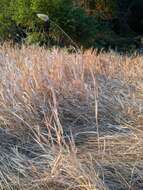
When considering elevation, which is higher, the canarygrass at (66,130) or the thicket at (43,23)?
the canarygrass at (66,130)

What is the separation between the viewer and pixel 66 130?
10.8 feet

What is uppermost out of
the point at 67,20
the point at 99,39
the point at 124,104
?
the point at 124,104

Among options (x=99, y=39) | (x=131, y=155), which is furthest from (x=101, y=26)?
(x=131, y=155)

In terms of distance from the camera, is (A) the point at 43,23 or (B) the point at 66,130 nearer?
(B) the point at 66,130

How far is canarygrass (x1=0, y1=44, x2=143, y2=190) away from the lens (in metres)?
2.66

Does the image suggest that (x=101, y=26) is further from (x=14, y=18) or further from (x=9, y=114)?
(x=9, y=114)

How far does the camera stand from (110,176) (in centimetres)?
270

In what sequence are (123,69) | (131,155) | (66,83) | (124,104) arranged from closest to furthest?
(131,155) < (124,104) < (66,83) < (123,69)

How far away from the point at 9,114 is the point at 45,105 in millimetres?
295

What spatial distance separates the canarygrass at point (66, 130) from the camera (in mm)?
2662

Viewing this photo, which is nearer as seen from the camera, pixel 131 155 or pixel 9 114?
pixel 131 155

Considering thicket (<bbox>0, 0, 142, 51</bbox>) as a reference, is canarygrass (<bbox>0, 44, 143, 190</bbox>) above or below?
above

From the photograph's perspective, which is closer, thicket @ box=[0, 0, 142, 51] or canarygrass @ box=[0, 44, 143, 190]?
canarygrass @ box=[0, 44, 143, 190]

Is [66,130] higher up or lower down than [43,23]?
higher up
